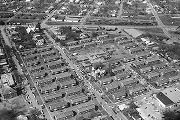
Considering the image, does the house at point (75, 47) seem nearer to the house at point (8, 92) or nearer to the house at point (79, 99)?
the house at point (79, 99)

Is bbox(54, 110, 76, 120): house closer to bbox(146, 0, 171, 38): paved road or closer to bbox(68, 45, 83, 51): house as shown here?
bbox(68, 45, 83, 51): house

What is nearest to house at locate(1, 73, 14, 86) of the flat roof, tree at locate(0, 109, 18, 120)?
tree at locate(0, 109, 18, 120)

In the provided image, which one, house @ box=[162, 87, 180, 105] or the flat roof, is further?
the flat roof

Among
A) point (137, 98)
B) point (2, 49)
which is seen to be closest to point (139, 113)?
point (137, 98)

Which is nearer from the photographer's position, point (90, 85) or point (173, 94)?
point (173, 94)

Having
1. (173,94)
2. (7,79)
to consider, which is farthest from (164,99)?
(7,79)

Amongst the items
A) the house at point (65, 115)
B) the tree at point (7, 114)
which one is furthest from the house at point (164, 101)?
the tree at point (7, 114)

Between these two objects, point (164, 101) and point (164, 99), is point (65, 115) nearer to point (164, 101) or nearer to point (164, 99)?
point (164, 101)

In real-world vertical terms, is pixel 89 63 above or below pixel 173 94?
above

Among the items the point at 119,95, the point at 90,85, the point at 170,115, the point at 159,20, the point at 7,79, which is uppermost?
the point at 159,20
